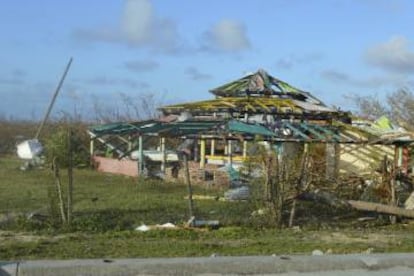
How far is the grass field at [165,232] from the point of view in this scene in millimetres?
11805

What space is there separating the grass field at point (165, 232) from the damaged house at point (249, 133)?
1.72 meters

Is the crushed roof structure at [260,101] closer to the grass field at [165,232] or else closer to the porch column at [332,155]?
the porch column at [332,155]

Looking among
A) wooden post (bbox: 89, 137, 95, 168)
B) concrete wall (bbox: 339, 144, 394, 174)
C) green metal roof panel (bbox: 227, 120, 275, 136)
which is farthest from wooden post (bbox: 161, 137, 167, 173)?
concrete wall (bbox: 339, 144, 394, 174)

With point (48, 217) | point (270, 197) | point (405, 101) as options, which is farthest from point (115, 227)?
point (405, 101)

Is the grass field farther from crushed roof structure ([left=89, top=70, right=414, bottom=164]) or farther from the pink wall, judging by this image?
the pink wall

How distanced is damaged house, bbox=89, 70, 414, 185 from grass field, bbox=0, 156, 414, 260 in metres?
1.72

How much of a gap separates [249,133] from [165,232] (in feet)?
28.3

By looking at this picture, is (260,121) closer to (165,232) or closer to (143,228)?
(143,228)

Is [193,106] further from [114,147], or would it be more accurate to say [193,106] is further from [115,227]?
[115,227]

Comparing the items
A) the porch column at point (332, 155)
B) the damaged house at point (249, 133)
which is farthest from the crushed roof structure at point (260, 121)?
the porch column at point (332, 155)

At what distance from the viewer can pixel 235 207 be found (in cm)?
1798

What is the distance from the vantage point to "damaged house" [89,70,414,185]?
853 inches

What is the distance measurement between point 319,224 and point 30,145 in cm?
2159

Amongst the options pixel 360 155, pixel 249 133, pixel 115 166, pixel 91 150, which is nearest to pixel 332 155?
pixel 360 155
